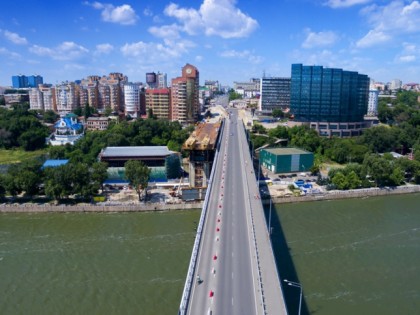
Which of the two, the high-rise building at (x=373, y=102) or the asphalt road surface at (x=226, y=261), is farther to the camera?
the high-rise building at (x=373, y=102)

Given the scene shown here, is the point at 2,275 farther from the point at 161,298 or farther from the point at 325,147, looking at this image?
the point at 325,147

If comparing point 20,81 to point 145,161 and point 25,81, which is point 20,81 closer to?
point 25,81

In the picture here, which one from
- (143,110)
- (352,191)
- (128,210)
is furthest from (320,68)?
(128,210)

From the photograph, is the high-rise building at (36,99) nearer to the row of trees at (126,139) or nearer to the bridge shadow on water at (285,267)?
the row of trees at (126,139)

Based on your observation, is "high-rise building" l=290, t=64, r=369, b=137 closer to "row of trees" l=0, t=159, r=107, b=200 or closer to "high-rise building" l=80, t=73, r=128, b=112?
"row of trees" l=0, t=159, r=107, b=200

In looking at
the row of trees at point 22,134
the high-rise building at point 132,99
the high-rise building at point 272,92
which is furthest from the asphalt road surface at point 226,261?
the high-rise building at point 272,92

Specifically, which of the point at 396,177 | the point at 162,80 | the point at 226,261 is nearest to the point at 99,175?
the point at 226,261

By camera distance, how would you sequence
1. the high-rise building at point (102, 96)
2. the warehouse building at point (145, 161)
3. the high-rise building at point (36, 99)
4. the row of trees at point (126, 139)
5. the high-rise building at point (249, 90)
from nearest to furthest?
the warehouse building at point (145, 161)
the row of trees at point (126, 139)
the high-rise building at point (102, 96)
the high-rise building at point (36, 99)
the high-rise building at point (249, 90)
